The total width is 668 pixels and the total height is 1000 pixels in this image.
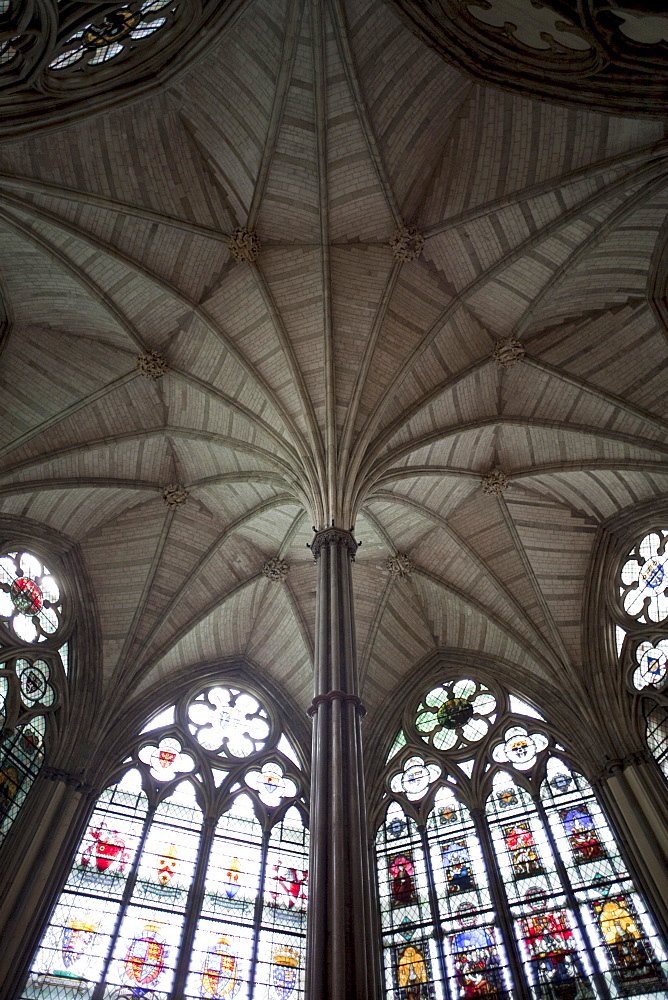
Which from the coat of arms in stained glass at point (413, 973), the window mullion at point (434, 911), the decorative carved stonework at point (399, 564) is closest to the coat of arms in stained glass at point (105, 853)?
the coat of arms in stained glass at point (413, 973)

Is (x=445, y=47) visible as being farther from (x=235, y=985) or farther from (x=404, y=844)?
(x=235, y=985)

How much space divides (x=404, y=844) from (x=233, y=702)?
487cm

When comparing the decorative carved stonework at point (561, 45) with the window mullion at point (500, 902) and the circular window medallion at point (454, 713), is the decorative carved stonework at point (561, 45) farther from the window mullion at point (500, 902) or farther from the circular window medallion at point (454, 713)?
the window mullion at point (500, 902)

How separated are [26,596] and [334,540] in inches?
275

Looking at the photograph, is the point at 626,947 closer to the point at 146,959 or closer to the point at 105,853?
the point at 146,959

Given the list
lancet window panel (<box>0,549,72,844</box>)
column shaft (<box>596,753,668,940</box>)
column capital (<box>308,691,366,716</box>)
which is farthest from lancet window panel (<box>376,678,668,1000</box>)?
lancet window panel (<box>0,549,72,844</box>)

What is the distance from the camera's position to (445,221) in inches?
577

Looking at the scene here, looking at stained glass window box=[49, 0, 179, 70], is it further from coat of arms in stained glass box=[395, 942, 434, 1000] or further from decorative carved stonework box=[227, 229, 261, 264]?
coat of arms in stained glass box=[395, 942, 434, 1000]

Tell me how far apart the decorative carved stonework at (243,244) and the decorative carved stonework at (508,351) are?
16.3 feet

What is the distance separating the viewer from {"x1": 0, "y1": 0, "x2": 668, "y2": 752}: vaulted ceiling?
13508 millimetres

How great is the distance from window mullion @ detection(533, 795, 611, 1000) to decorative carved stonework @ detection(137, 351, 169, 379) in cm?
1085

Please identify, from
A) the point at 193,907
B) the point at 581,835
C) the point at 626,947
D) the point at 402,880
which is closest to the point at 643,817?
the point at 581,835

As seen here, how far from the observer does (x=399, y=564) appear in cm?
1805

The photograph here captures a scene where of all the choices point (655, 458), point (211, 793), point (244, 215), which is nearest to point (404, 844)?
point (211, 793)
